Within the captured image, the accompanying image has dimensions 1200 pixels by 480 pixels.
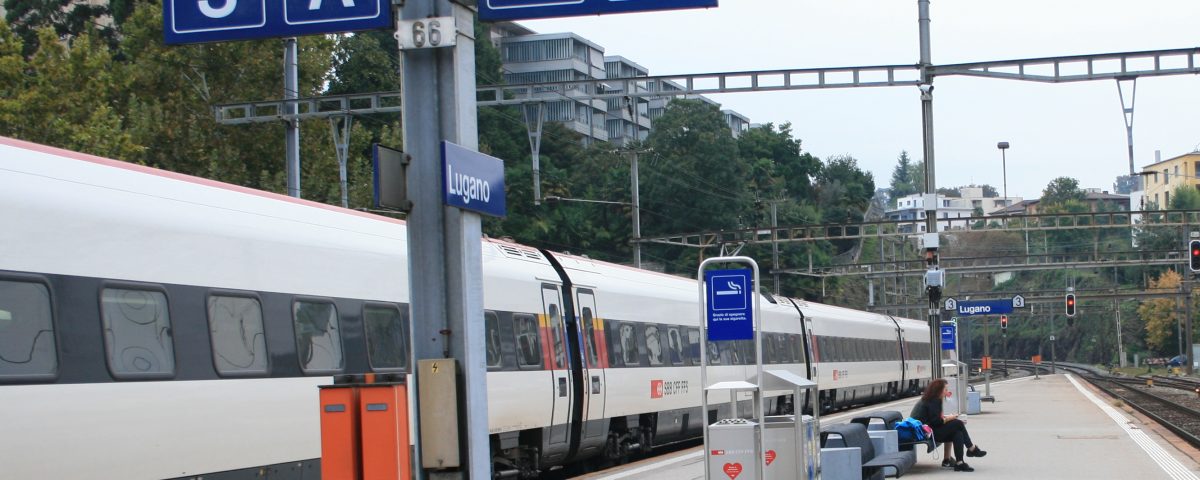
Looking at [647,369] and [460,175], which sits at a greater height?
[460,175]

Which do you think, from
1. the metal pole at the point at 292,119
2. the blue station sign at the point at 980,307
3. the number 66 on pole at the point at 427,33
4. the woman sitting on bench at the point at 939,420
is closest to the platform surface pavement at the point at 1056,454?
the woman sitting on bench at the point at 939,420

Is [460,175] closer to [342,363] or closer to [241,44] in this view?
[342,363]

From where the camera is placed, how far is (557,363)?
57.4 ft

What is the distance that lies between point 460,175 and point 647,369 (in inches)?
566

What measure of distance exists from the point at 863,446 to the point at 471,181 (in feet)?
30.2

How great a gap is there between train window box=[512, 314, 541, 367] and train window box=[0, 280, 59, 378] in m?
7.70

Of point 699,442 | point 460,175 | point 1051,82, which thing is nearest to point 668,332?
point 699,442

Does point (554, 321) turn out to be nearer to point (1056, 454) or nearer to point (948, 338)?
point (1056, 454)

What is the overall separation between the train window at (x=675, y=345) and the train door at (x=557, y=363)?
15.0 feet

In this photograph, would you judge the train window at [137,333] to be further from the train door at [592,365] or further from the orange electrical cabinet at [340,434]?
the train door at [592,365]

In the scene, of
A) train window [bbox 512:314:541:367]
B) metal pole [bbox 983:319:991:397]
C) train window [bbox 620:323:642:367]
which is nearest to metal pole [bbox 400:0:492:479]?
train window [bbox 512:314:541:367]

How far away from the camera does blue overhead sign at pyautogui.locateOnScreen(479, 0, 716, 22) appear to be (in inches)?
273

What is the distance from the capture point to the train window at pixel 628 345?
19.9m

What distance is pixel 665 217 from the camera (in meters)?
78.4
